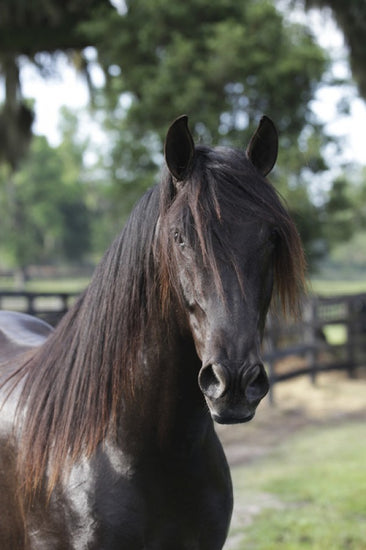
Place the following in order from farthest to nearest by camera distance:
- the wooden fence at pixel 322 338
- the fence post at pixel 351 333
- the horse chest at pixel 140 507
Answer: the fence post at pixel 351 333 < the wooden fence at pixel 322 338 < the horse chest at pixel 140 507

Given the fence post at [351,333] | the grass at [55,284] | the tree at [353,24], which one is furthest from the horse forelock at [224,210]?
the grass at [55,284]

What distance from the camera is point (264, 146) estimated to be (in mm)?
1625

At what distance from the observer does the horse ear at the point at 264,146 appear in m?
1.59

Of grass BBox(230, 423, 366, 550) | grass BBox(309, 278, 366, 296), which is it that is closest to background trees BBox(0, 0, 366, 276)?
grass BBox(309, 278, 366, 296)

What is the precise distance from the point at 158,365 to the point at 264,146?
69cm

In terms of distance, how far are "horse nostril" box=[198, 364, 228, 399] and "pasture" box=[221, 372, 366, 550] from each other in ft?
8.97

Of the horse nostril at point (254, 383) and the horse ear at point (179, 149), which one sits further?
the horse ear at point (179, 149)

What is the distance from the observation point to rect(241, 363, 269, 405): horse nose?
126cm

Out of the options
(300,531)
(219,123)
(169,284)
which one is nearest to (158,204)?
(169,284)

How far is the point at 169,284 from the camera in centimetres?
152

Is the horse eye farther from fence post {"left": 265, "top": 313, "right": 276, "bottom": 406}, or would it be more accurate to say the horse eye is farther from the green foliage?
the green foliage

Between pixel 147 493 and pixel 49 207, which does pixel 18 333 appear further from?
pixel 49 207

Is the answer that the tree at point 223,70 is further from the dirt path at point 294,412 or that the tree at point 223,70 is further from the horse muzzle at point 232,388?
the horse muzzle at point 232,388

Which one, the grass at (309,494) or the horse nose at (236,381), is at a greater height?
the horse nose at (236,381)
